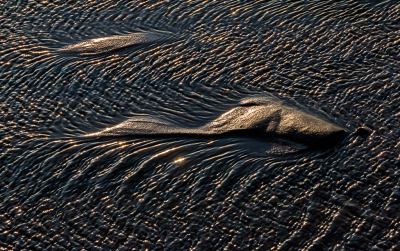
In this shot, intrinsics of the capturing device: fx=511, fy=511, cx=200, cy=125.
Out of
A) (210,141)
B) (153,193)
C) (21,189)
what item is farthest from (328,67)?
(21,189)

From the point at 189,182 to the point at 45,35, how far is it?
2.62m

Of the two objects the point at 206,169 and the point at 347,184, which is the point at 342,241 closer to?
the point at 347,184

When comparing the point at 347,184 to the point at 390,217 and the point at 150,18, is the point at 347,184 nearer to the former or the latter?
the point at 390,217

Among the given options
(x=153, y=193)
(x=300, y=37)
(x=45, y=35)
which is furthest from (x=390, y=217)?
(x=45, y=35)

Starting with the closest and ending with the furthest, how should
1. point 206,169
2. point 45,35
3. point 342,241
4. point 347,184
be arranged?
point 342,241 < point 347,184 < point 206,169 < point 45,35

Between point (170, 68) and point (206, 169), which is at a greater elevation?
point (170, 68)

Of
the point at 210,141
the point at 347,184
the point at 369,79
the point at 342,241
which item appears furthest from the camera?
the point at 369,79

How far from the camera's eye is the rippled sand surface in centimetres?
331

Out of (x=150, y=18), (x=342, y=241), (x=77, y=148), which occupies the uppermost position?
(x=150, y=18)

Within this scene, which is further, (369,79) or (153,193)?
(369,79)

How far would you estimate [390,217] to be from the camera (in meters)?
3.26

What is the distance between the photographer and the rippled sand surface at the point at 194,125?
10.9ft

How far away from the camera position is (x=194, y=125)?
416 cm

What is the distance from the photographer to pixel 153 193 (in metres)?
3.59
